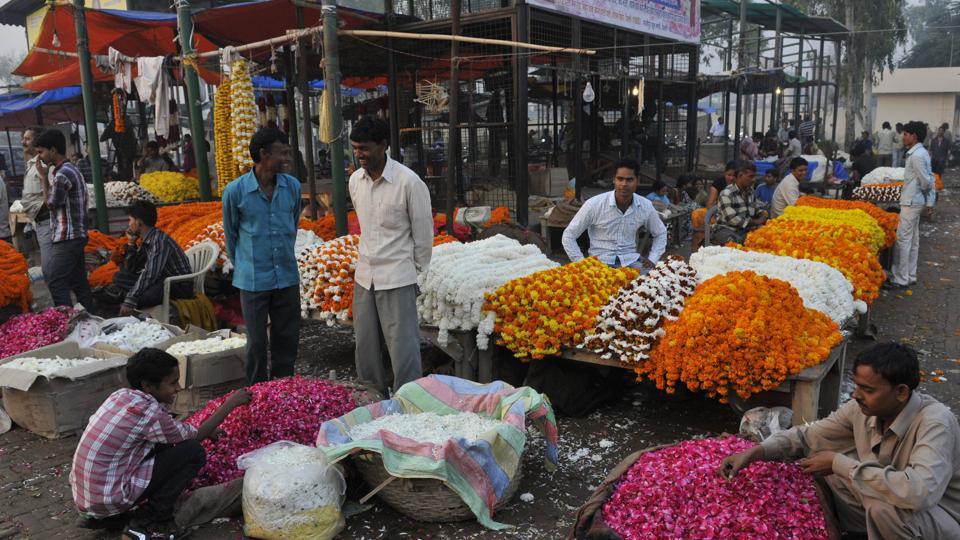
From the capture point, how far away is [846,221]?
8148 mm

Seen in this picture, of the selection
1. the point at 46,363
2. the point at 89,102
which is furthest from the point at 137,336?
the point at 89,102

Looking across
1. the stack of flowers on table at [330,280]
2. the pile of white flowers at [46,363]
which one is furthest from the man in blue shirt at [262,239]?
the pile of white flowers at [46,363]

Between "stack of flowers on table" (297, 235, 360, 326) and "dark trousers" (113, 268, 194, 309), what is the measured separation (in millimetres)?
1323

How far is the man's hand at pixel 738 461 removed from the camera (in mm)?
3121

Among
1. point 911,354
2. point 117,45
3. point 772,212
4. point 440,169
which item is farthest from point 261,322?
point 117,45

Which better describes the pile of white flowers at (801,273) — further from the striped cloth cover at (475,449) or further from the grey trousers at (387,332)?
the grey trousers at (387,332)

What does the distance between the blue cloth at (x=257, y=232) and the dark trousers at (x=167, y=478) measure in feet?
5.10

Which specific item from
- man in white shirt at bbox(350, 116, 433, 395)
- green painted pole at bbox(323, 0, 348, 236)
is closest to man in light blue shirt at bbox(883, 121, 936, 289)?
green painted pole at bbox(323, 0, 348, 236)

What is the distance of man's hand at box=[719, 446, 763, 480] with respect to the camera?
10.2 ft

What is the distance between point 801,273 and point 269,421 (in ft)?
14.5

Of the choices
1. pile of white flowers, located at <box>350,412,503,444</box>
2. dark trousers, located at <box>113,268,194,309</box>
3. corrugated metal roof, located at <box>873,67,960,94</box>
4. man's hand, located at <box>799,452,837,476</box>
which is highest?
corrugated metal roof, located at <box>873,67,960,94</box>

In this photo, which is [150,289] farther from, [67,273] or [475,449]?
[475,449]

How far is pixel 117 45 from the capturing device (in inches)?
516

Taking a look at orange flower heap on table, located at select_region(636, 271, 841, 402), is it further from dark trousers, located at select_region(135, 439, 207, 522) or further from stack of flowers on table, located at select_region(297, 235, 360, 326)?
dark trousers, located at select_region(135, 439, 207, 522)
